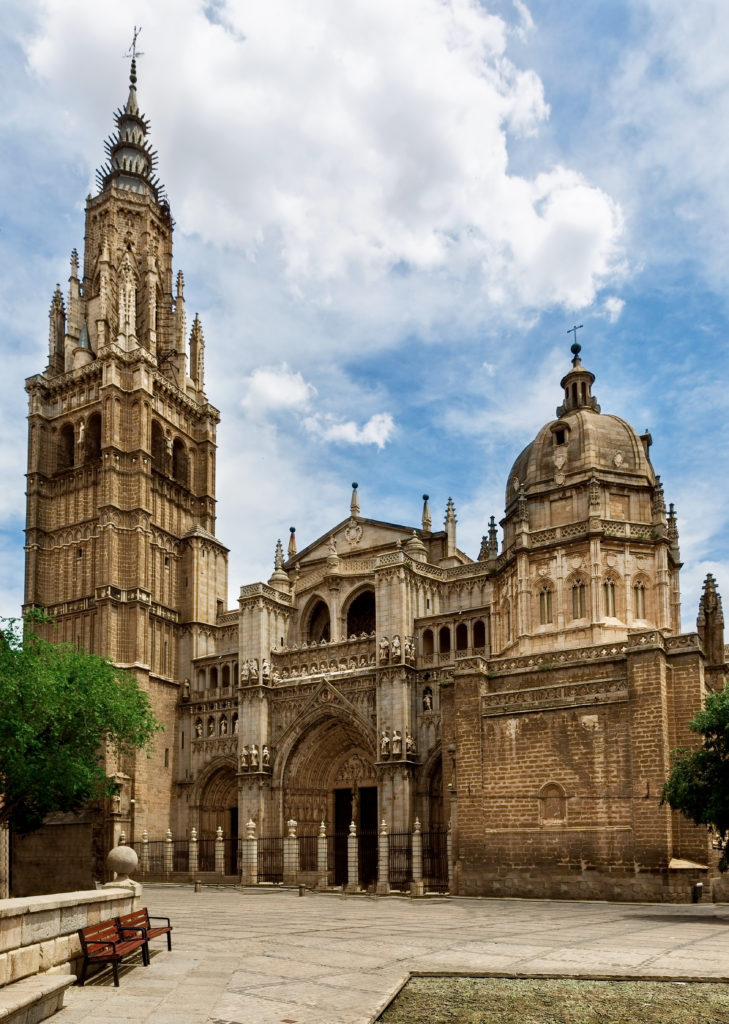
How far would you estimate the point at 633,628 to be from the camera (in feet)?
115

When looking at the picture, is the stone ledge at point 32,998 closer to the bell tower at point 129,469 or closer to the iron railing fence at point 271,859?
the iron railing fence at point 271,859

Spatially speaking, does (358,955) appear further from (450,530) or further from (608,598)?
(450,530)

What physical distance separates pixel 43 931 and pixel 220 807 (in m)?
36.8

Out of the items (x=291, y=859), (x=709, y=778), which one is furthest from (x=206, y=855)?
(x=709, y=778)

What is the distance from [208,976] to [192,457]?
45.1 m

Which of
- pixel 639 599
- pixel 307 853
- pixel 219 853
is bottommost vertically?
pixel 307 853

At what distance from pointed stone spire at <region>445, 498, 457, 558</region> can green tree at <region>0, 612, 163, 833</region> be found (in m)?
16.9

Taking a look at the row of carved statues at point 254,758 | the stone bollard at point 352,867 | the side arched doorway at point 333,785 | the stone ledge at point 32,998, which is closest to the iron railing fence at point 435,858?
the stone bollard at point 352,867

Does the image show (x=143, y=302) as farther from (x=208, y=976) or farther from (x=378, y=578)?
(x=208, y=976)

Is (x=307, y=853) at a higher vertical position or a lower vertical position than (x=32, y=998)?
lower

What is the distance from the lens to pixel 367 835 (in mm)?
41125

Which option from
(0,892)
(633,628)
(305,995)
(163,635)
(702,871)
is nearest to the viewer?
(305,995)

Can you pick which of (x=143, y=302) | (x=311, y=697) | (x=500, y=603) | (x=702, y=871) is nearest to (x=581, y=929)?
(x=702, y=871)

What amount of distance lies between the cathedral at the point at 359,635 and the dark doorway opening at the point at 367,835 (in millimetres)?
126
